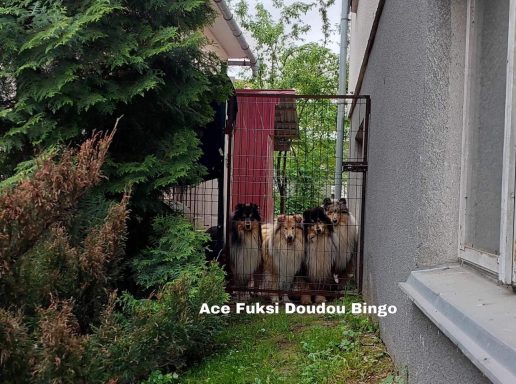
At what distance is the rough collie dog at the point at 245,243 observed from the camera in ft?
21.6

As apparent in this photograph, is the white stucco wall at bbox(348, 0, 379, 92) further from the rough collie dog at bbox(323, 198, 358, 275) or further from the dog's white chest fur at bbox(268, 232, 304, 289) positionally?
the dog's white chest fur at bbox(268, 232, 304, 289)


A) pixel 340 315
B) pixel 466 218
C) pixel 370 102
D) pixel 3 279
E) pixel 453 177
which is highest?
pixel 370 102

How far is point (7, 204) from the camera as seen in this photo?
228 centimetres

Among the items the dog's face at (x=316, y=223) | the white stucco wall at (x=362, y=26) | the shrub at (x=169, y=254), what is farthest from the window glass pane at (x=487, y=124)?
the dog's face at (x=316, y=223)

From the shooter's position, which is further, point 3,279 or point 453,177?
point 453,177

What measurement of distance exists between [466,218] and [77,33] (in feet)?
11.3

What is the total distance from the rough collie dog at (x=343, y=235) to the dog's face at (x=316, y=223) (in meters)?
0.17

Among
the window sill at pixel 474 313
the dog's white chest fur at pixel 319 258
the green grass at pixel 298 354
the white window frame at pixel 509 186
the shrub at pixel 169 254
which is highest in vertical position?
the white window frame at pixel 509 186

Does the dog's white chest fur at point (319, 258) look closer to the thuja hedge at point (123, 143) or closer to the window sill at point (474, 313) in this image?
the thuja hedge at point (123, 143)

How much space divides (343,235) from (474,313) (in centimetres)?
497

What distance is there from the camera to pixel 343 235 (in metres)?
6.87

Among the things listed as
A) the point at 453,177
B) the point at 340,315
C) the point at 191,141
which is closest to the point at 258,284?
the point at 340,315

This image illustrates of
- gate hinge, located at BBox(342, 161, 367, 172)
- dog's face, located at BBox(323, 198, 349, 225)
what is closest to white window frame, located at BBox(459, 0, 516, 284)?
gate hinge, located at BBox(342, 161, 367, 172)

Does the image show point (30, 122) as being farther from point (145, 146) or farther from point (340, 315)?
point (340, 315)
